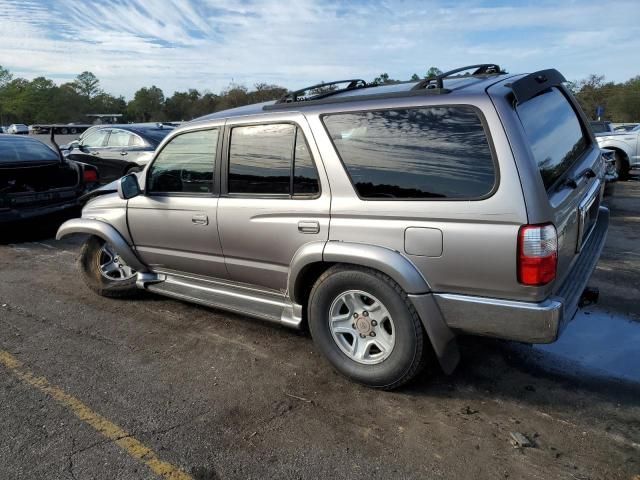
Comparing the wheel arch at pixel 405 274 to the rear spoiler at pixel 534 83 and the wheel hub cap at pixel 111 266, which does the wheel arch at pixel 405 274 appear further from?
the wheel hub cap at pixel 111 266

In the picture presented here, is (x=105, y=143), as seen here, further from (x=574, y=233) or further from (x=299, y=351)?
(x=574, y=233)

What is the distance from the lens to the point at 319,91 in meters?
4.21

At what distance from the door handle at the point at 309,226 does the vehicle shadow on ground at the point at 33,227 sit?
5.57 m

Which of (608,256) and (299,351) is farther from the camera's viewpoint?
(608,256)

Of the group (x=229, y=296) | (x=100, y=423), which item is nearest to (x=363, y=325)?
(x=229, y=296)

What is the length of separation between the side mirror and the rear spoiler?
10.0 ft

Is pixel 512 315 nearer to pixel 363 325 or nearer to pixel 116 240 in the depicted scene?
pixel 363 325

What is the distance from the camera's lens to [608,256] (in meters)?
5.93

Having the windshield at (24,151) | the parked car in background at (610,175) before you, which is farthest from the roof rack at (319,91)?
the windshield at (24,151)

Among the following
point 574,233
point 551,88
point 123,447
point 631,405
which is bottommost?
point 123,447

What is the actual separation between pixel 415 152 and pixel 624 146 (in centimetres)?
1145

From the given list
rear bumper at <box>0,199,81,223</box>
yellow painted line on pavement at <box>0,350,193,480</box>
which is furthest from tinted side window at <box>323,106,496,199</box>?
rear bumper at <box>0,199,81,223</box>

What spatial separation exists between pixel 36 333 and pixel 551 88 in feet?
14.6

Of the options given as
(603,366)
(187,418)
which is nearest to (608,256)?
(603,366)
